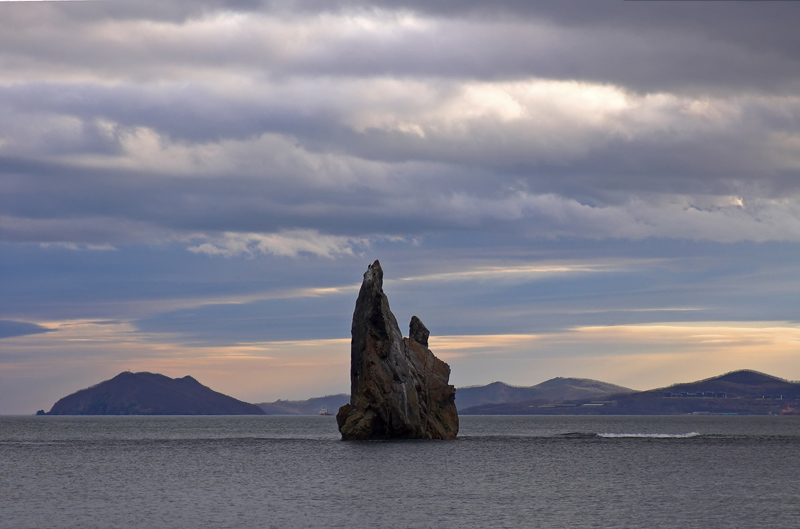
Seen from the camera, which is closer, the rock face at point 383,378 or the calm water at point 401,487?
the calm water at point 401,487

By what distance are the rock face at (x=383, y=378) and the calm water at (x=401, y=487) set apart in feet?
12.5

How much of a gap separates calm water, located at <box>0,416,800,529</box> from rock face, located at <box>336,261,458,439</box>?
382 centimetres

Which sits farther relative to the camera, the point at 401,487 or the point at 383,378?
the point at 383,378

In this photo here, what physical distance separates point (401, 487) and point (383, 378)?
49.2 meters

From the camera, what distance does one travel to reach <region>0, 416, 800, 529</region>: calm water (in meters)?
67.1

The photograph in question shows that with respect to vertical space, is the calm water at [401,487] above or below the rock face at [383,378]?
below

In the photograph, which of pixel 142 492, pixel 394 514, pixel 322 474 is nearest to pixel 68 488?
pixel 142 492

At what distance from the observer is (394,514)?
69.6m

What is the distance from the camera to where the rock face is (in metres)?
136

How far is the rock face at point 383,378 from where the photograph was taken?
13638 centimetres

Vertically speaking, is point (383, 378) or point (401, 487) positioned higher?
point (383, 378)

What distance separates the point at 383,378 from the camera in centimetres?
13550

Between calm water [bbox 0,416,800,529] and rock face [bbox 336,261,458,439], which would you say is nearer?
calm water [bbox 0,416,800,529]

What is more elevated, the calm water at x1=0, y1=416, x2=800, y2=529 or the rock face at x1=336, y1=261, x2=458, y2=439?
the rock face at x1=336, y1=261, x2=458, y2=439
